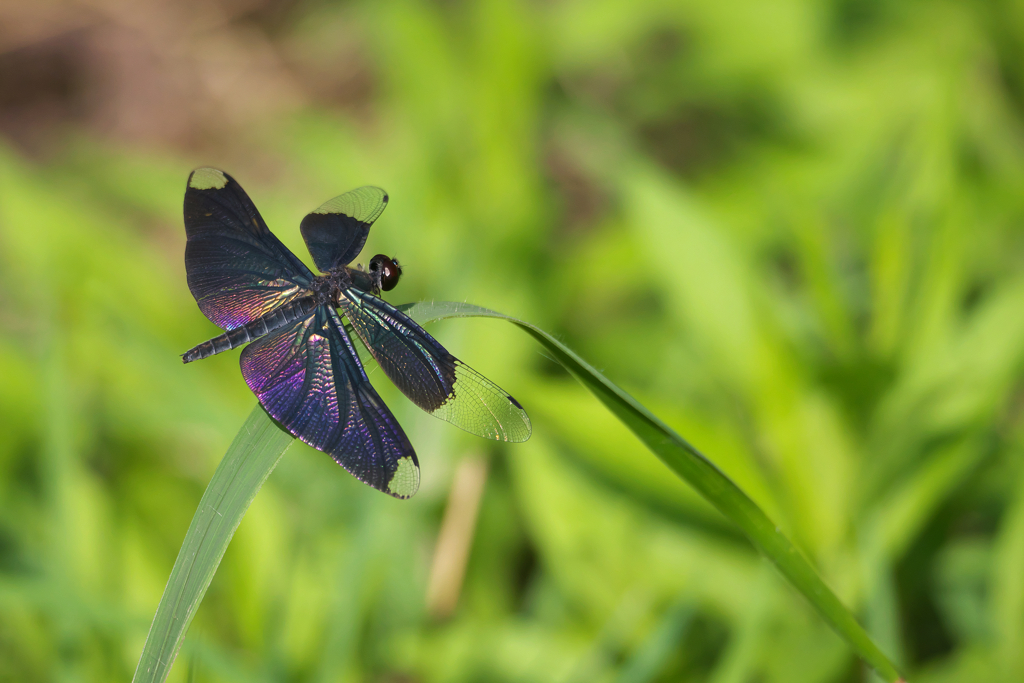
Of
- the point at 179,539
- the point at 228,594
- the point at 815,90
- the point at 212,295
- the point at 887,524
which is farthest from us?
the point at 815,90

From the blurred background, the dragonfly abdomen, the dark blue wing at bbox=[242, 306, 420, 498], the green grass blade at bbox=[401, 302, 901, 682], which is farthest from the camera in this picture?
the blurred background

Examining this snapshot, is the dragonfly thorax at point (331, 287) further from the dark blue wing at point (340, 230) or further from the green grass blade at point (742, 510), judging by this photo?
the green grass blade at point (742, 510)

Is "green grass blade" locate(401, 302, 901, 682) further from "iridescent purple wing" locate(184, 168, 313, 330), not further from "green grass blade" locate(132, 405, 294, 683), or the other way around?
"iridescent purple wing" locate(184, 168, 313, 330)

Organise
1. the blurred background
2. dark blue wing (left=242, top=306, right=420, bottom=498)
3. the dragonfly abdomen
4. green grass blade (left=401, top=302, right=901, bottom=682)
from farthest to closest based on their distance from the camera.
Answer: the blurred background
the dragonfly abdomen
dark blue wing (left=242, top=306, right=420, bottom=498)
green grass blade (left=401, top=302, right=901, bottom=682)

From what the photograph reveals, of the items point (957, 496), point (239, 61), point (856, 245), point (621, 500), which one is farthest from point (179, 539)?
point (239, 61)

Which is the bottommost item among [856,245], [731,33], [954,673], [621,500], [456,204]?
[954,673]

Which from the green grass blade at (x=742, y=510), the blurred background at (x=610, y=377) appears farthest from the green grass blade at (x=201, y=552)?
the green grass blade at (x=742, y=510)

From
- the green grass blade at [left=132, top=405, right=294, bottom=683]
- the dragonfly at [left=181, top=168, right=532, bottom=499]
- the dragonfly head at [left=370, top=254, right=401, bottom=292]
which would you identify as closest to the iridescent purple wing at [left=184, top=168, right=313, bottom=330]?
the dragonfly at [left=181, top=168, right=532, bottom=499]

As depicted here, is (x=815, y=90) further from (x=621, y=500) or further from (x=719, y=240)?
(x=621, y=500)
